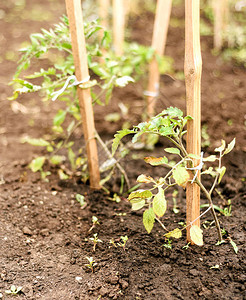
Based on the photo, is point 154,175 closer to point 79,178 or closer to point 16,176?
point 79,178

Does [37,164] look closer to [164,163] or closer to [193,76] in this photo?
[164,163]

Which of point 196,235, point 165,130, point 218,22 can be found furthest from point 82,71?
point 218,22

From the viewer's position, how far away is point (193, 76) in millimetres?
1554

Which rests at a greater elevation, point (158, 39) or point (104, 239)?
point (158, 39)

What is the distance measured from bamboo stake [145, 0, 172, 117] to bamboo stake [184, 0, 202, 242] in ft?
2.94

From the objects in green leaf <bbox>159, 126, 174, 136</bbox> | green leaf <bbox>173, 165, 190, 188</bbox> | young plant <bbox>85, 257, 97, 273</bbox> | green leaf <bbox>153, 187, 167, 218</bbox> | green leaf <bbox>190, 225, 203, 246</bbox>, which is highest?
green leaf <bbox>159, 126, 174, 136</bbox>

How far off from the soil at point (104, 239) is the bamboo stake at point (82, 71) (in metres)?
0.20

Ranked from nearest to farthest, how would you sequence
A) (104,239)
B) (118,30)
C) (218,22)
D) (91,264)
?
(91,264)
(104,239)
(118,30)
(218,22)

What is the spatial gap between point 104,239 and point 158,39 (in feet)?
4.98

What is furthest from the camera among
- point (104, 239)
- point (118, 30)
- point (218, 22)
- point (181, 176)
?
point (218, 22)

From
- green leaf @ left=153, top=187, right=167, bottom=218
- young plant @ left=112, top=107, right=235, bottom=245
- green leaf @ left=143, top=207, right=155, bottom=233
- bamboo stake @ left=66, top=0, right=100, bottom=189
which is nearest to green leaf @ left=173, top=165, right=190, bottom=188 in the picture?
young plant @ left=112, top=107, right=235, bottom=245

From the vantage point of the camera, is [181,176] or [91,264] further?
[91,264]

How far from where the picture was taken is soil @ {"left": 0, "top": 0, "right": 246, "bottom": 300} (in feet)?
5.46

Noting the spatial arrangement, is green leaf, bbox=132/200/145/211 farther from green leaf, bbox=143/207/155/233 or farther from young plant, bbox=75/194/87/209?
young plant, bbox=75/194/87/209
